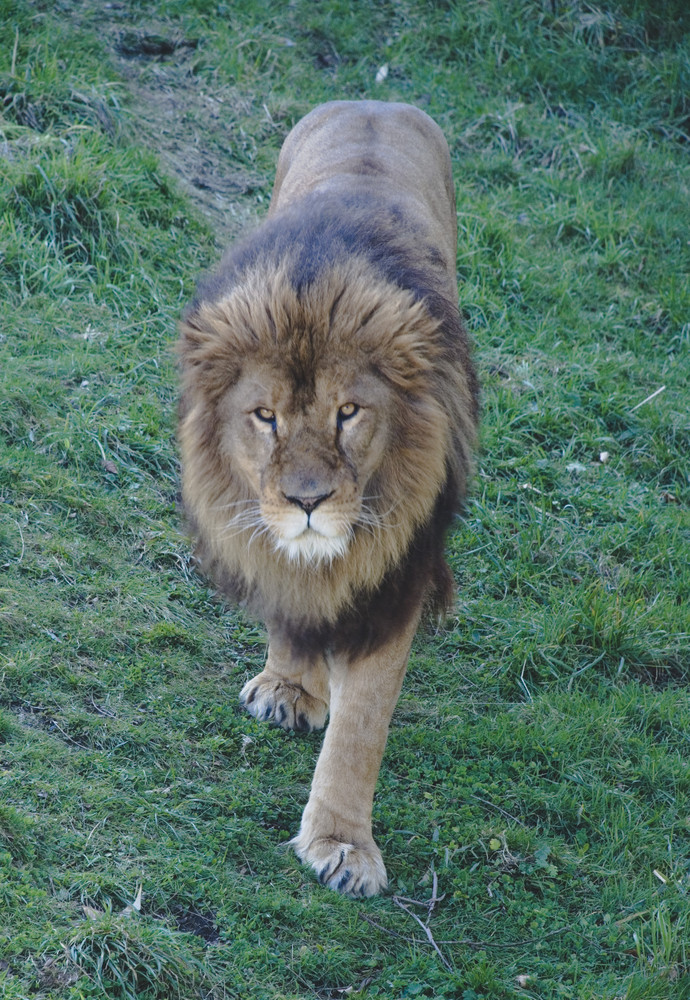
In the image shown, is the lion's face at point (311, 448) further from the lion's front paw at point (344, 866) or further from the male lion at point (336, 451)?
the lion's front paw at point (344, 866)

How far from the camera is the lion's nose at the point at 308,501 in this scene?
2975mm

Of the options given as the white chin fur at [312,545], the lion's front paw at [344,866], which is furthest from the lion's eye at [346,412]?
the lion's front paw at [344,866]

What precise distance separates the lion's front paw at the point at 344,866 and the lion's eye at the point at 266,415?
120 centimetres

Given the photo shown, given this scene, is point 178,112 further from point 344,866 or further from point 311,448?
point 344,866

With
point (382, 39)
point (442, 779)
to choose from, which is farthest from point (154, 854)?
point (382, 39)

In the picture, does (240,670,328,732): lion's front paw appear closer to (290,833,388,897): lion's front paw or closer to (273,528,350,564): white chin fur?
(290,833,388,897): lion's front paw

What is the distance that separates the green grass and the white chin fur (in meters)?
0.86

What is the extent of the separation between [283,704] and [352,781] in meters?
0.59

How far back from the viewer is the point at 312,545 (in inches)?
122

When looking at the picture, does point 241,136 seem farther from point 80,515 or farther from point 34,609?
point 34,609

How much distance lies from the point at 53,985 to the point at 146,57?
628 cm

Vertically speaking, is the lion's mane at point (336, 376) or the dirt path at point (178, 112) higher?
the lion's mane at point (336, 376)

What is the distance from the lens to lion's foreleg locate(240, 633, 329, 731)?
3.94 m

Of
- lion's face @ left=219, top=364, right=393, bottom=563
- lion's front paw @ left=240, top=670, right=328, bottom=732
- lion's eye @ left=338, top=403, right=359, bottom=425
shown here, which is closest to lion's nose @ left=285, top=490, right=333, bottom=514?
lion's face @ left=219, top=364, right=393, bottom=563
